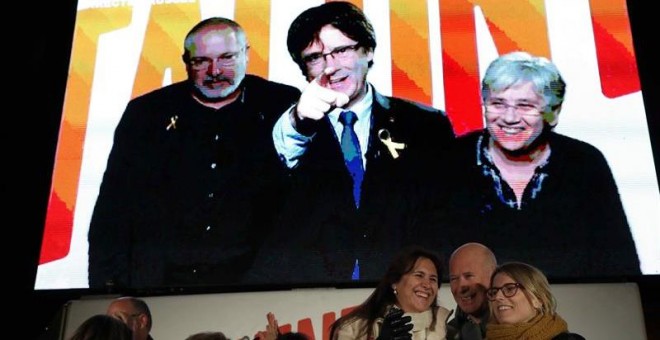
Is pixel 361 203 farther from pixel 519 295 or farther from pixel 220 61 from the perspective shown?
pixel 220 61

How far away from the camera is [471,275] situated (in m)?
3.36

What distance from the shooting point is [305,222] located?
361 centimetres

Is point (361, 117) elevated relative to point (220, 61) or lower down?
lower down

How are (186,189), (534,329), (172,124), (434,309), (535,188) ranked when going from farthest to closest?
(172,124)
(186,189)
(535,188)
(434,309)
(534,329)

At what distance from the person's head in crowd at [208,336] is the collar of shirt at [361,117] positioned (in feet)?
3.35

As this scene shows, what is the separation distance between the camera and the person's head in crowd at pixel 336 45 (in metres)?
3.86

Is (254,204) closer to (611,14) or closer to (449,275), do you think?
(449,275)

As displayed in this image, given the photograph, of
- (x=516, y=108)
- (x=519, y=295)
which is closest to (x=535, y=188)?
(x=516, y=108)

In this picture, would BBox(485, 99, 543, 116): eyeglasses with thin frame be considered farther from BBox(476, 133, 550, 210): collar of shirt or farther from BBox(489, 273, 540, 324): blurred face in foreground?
BBox(489, 273, 540, 324): blurred face in foreground

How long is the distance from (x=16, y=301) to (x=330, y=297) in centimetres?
154

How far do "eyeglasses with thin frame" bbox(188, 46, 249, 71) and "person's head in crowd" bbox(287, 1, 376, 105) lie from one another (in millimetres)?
252

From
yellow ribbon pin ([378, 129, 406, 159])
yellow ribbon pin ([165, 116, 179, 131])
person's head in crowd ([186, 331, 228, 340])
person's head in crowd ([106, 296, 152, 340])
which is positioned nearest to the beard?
yellow ribbon pin ([165, 116, 179, 131])

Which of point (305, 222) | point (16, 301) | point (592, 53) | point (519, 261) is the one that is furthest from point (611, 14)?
point (16, 301)

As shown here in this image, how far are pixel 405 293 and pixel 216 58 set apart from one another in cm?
146
